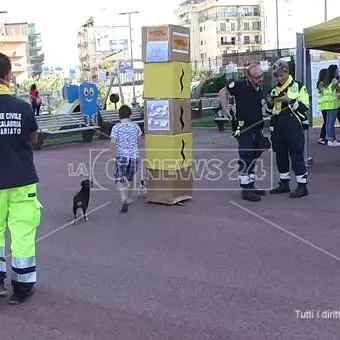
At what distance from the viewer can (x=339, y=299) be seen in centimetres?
495

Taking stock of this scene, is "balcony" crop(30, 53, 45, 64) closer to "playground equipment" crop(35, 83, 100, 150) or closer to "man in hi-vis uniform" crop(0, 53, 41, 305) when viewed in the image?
"playground equipment" crop(35, 83, 100, 150)

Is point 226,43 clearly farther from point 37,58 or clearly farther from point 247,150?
point 247,150

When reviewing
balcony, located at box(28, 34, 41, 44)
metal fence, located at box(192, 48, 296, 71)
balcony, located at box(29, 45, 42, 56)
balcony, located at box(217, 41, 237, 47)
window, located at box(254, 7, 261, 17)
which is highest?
window, located at box(254, 7, 261, 17)

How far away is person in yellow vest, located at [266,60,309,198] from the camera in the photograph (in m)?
9.14

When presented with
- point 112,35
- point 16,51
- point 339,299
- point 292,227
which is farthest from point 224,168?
point 112,35

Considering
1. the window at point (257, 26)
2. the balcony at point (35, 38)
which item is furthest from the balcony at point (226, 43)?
the balcony at point (35, 38)

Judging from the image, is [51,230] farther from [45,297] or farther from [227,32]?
[227,32]

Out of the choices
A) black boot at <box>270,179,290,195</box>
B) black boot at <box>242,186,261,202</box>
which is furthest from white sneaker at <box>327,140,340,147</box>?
black boot at <box>242,186,261,202</box>

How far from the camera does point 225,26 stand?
140625mm

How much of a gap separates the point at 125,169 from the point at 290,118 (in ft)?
8.42

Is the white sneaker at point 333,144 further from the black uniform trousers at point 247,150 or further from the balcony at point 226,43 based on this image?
the balcony at point 226,43

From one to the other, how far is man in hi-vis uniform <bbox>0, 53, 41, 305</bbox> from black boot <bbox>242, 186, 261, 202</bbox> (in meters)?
4.62

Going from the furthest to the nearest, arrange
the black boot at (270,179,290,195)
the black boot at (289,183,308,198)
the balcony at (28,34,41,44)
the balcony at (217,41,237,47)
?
the balcony at (217,41,237,47) < the balcony at (28,34,41,44) < the black boot at (270,179,290,195) < the black boot at (289,183,308,198)

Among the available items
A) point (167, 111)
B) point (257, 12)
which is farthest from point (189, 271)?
point (257, 12)
